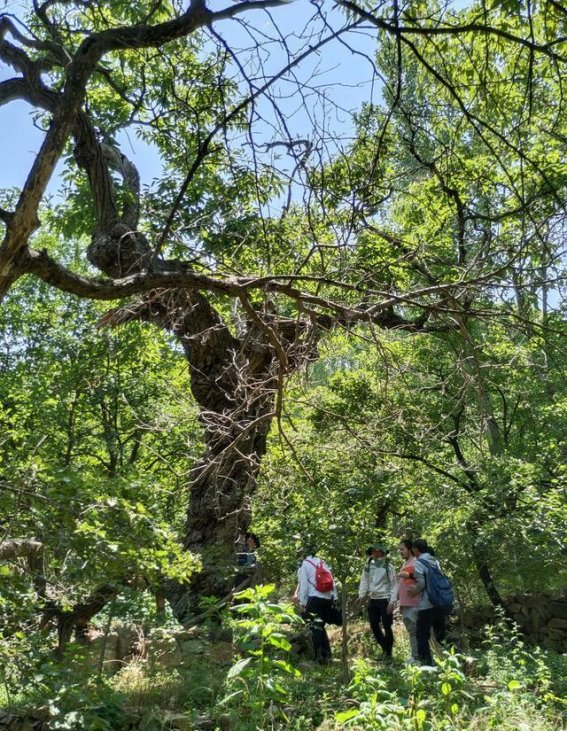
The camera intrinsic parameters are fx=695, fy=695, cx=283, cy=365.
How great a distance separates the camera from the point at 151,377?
12938 millimetres

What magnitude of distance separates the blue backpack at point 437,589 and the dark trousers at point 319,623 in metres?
1.51

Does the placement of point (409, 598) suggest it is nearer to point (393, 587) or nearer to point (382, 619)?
point (393, 587)

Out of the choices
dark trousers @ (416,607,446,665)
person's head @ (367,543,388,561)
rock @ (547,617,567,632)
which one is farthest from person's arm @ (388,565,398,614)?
rock @ (547,617,567,632)

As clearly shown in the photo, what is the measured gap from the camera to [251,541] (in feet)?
30.6

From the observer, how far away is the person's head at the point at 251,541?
9.27 metres

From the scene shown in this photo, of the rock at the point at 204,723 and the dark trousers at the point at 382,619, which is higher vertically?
the dark trousers at the point at 382,619

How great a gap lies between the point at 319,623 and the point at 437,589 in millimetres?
1670

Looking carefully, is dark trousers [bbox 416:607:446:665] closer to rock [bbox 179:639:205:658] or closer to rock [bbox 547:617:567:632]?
rock [bbox 179:639:205:658]

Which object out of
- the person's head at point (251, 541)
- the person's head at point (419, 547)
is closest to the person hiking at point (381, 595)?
the person's head at point (419, 547)

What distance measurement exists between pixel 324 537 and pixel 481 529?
3.30 metres

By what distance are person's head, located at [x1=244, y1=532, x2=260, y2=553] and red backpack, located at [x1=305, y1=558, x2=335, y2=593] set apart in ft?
3.70

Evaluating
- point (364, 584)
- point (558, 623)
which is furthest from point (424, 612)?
point (558, 623)

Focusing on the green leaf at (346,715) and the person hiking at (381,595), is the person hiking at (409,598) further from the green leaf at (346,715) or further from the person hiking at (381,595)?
the green leaf at (346,715)

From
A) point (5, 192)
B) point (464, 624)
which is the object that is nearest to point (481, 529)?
point (464, 624)
